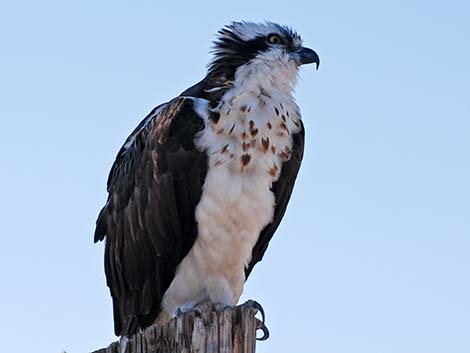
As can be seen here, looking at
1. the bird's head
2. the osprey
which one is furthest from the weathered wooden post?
the bird's head

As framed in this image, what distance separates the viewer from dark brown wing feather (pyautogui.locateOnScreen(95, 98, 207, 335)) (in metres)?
7.12

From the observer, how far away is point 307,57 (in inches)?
305

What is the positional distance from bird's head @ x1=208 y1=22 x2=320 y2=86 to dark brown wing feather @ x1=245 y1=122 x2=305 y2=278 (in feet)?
1.73

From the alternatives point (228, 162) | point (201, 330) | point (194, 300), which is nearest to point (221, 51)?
point (228, 162)

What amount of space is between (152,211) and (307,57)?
1712 millimetres

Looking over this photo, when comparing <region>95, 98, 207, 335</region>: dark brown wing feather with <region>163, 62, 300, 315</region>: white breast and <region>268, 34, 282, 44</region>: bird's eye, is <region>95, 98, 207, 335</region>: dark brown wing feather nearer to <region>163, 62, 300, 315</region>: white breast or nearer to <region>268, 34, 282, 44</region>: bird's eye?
<region>163, 62, 300, 315</region>: white breast

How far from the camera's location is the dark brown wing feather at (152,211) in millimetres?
7117

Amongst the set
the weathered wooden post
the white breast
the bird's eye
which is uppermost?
the bird's eye

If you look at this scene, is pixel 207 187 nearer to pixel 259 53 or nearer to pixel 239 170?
→ pixel 239 170

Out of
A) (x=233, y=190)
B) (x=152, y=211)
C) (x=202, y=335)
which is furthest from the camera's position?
(x=152, y=211)

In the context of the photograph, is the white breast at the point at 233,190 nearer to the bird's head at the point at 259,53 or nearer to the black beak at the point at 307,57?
the bird's head at the point at 259,53

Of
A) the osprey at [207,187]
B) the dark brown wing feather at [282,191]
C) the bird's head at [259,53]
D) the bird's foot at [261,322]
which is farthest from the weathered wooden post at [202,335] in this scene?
the bird's head at [259,53]

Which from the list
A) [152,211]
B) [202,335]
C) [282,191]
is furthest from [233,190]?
[202,335]

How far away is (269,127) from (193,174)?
2.08 ft
